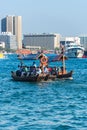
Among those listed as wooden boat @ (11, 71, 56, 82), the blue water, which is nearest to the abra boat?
wooden boat @ (11, 71, 56, 82)

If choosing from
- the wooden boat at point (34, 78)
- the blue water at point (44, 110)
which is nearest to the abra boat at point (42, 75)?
the wooden boat at point (34, 78)

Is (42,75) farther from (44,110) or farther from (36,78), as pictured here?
(44,110)

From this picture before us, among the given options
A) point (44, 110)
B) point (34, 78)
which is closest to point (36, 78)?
point (34, 78)

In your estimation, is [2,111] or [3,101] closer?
[2,111]

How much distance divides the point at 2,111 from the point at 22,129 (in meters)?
5.84

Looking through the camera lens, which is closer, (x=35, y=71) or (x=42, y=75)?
(x=42, y=75)

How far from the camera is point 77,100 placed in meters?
38.5

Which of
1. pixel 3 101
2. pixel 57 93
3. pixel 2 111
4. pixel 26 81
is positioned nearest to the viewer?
pixel 2 111

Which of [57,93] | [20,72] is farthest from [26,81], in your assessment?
[57,93]

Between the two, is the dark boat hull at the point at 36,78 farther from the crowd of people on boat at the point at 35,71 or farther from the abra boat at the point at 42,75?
the crowd of people on boat at the point at 35,71

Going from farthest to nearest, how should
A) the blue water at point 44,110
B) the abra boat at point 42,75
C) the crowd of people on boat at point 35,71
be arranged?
the crowd of people on boat at point 35,71
the abra boat at point 42,75
the blue water at point 44,110

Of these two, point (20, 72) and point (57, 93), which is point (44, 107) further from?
point (20, 72)

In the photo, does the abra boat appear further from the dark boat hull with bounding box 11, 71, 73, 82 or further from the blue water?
the blue water

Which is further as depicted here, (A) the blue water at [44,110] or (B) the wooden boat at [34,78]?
(B) the wooden boat at [34,78]
